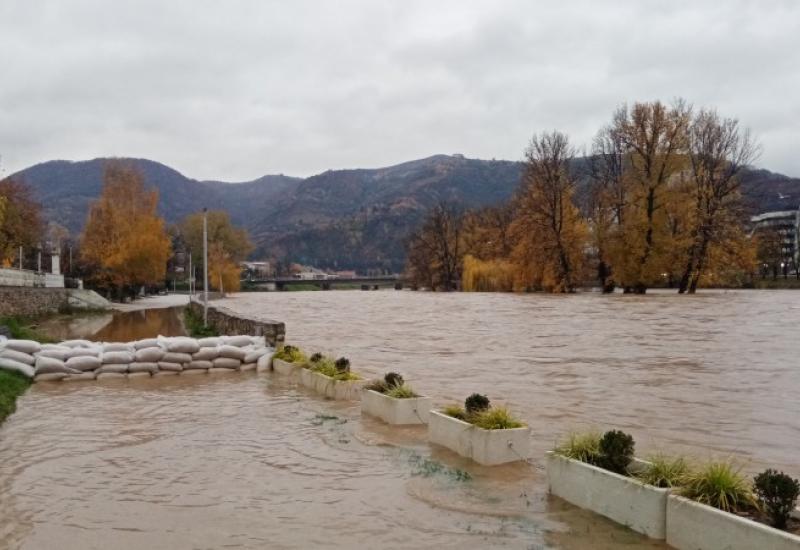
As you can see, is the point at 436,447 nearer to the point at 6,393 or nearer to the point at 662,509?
the point at 662,509

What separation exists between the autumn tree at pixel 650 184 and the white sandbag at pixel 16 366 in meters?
36.4

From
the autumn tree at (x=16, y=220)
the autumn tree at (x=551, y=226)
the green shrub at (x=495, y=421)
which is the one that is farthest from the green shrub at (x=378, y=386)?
the autumn tree at (x=551, y=226)

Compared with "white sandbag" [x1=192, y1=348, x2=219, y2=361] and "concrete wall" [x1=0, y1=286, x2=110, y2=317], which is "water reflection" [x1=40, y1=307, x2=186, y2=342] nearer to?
"concrete wall" [x1=0, y1=286, x2=110, y2=317]

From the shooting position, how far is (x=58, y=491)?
676cm

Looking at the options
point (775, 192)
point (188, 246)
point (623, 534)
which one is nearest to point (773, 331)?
point (623, 534)

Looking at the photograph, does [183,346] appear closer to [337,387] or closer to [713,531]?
[337,387]

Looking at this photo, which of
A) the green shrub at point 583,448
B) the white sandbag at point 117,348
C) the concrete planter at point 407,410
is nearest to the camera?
the green shrub at point 583,448

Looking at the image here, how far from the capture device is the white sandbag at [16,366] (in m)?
13.5

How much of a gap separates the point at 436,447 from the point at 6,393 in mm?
Result: 7440

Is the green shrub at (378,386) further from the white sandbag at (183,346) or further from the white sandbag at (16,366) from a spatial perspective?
the white sandbag at (16,366)

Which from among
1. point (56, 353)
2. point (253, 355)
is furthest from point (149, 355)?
point (253, 355)

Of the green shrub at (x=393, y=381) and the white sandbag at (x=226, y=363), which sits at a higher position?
the green shrub at (x=393, y=381)

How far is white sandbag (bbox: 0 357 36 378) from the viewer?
13.5m

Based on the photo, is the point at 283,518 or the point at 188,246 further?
the point at 188,246
